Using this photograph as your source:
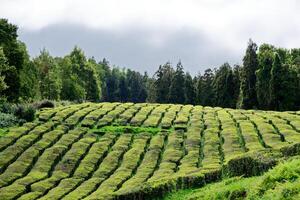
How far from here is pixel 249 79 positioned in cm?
10675

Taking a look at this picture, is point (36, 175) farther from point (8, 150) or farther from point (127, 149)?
point (127, 149)

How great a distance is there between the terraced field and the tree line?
51.0ft

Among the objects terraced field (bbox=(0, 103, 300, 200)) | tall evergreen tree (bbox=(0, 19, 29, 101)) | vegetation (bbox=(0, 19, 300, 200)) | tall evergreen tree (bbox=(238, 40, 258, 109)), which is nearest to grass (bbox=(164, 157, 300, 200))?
vegetation (bbox=(0, 19, 300, 200))

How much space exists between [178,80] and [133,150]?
281 ft

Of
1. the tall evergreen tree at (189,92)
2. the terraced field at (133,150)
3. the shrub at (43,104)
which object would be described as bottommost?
the terraced field at (133,150)

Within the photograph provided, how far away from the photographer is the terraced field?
32.7m

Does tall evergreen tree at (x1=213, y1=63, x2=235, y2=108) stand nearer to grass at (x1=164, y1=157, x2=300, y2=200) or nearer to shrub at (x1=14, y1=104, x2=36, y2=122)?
shrub at (x1=14, y1=104, x2=36, y2=122)

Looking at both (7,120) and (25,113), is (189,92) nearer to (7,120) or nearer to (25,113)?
(25,113)

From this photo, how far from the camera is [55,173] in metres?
45.6

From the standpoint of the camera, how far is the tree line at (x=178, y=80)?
83.8 meters

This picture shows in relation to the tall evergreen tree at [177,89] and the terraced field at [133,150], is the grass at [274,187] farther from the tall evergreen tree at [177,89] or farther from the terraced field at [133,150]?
the tall evergreen tree at [177,89]

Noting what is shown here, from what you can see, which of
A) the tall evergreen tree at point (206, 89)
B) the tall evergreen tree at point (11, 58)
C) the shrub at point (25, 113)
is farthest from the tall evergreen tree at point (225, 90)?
the shrub at point (25, 113)

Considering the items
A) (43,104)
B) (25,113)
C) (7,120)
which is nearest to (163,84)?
(43,104)

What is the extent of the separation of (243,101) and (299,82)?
11398mm
